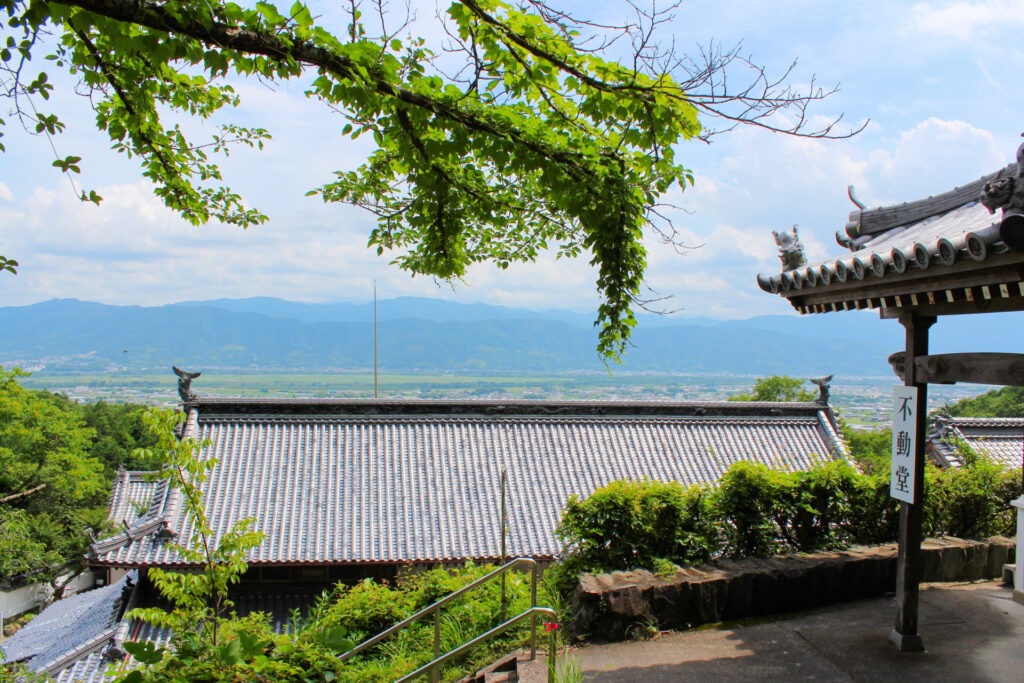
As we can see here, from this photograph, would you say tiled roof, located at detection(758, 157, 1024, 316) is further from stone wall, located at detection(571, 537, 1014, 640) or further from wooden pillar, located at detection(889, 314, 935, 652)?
stone wall, located at detection(571, 537, 1014, 640)

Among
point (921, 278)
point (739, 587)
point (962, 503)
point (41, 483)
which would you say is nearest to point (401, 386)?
point (41, 483)

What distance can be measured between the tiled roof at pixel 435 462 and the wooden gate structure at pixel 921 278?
8493 mm


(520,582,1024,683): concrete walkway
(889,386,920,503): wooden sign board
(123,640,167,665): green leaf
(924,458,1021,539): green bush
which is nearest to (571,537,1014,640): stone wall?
(520,582,1024,683): concrete walkway

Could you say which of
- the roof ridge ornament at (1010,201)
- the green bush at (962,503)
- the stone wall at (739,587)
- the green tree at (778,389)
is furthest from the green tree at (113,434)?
the roof ridge ornament at (1010,201)

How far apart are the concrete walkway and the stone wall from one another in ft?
0.47

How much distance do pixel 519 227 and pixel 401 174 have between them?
0.89 metres

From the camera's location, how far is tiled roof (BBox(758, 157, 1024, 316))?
3787 millimetres

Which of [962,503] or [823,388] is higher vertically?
[823,388]

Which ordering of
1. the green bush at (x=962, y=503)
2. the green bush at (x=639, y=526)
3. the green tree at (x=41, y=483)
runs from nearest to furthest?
the green bush at (x=639, y=526)
the green bush at (x=962, y=503)
the green tree at (x=41, y=483)

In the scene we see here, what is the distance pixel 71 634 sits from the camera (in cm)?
1689

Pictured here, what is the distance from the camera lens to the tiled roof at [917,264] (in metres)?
3.79

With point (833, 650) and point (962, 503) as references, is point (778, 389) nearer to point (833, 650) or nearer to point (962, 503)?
point (962, 503)

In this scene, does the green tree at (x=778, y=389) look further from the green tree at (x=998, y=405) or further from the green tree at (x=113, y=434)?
the green tree at (x=113, y=434)

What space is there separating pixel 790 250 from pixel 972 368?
1501 millimetres
